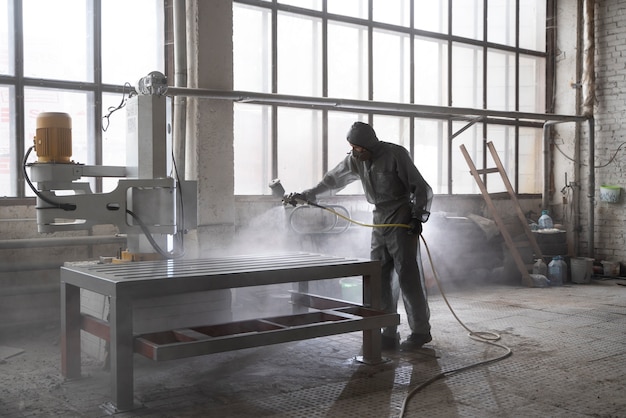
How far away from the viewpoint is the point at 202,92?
5.45 metres

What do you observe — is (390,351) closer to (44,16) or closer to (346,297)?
(346,297)

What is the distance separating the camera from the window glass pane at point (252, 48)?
6.52m

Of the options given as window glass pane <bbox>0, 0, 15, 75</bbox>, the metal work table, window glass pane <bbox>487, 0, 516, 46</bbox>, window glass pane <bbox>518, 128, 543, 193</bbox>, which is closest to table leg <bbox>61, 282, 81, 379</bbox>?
the metal work table

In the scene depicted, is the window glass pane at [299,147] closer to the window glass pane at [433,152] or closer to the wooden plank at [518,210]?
the window glass pane at [433,152]

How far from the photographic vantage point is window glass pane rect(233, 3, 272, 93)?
6.52 m

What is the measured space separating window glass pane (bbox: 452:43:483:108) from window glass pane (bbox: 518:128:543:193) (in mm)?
1171

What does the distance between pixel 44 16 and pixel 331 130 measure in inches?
124

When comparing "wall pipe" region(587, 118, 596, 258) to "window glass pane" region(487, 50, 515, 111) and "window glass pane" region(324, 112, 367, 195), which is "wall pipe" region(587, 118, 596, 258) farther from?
"window glass pane" region(324, 112, 367, 195)

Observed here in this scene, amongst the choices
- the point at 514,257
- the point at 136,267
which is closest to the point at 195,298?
the point at 136,267

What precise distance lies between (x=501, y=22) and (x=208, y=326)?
7.08 meters

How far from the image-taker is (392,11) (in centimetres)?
783

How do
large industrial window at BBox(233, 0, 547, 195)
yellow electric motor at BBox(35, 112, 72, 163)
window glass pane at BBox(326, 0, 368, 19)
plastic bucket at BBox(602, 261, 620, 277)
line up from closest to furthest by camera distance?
yellow electric motor at BBox(35, 112, 72, 163) → large industrial window at BBox(233, 0, 547, 195) → window glass pane at BBox(326, 0, 368, 19) → plastic bucket at BBox(602, 261, 620, 277)

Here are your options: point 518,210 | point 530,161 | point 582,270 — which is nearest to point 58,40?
point 518,210

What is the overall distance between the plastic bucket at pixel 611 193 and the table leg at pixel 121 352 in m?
7.57
